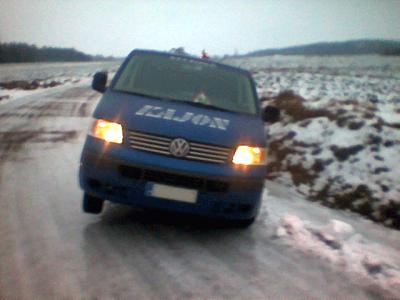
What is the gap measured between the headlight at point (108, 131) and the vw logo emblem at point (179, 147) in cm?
50

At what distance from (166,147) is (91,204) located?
1149mm

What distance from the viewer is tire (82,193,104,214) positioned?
13.9 feet

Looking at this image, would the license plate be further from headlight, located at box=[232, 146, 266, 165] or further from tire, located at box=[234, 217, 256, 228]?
tire, located at box=[234, 217, 256, 228]

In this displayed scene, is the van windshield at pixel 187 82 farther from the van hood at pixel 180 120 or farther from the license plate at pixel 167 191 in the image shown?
the license plate at pixel 167 191

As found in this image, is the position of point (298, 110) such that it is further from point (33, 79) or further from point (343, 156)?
point (33, 79)

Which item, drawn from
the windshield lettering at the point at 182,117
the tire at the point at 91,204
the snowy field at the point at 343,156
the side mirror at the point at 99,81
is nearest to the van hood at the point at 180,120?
the windshield lettering at the point at 182,117

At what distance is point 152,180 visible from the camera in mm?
3686

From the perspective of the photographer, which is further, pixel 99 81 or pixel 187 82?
pixel 99 81

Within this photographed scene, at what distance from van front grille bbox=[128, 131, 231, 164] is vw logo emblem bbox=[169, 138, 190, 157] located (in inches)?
1.1

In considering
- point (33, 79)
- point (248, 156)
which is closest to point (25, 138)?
point (248, 156)

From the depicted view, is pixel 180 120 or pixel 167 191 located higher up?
pixel 180 120

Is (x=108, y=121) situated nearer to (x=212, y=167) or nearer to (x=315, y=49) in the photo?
(x=212, y=167)

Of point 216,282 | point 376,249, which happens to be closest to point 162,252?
point 216,282

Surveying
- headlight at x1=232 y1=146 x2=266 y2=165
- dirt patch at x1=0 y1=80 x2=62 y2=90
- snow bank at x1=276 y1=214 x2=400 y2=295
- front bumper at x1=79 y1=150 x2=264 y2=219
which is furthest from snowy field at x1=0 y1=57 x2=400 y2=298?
dirt patch at x1=0 y1=80 x2=62 y2=90
